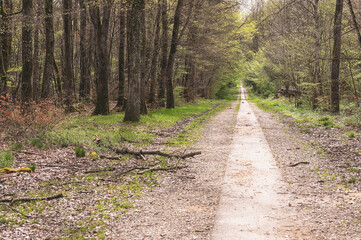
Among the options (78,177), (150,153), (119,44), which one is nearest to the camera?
(78,177)

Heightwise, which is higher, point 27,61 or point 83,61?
point 83,61

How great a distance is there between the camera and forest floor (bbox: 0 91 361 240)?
192 inches

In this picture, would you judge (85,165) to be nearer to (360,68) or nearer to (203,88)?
(360,68)

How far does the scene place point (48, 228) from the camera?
194 inches

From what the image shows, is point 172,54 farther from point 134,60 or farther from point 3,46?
point 3,46

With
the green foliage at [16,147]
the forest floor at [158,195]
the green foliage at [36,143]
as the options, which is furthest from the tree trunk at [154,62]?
the green foliage at [16,147]

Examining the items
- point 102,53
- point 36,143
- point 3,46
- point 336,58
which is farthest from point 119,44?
point 36,143

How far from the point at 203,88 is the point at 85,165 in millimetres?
39895

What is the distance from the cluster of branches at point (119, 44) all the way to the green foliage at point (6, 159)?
4.84 meters

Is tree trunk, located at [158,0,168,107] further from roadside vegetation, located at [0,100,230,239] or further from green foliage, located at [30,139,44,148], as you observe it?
green foliage, located at [30,139,44,148]

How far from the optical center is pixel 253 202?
605 centimetres

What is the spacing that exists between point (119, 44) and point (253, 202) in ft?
64.4

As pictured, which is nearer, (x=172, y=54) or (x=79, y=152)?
(x=79, y=152)


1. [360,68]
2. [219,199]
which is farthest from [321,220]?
[360,68]
